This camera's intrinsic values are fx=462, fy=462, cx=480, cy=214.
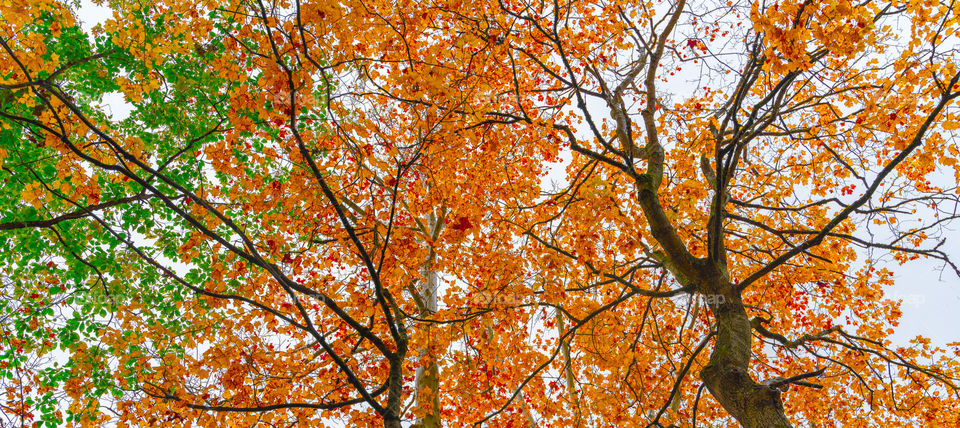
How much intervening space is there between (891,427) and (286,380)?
421 inches

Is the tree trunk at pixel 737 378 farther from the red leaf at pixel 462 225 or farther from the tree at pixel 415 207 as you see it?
the red leaf at pixel 462 225

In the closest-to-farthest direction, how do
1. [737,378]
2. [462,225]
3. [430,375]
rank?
[737,378] → [462,225] → [430,375]

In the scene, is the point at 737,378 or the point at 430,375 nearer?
the point at 737,378

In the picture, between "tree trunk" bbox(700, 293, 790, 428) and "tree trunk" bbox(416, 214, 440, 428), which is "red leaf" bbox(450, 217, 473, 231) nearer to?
"tree trunk" bbox(416, 214, 440, 428)

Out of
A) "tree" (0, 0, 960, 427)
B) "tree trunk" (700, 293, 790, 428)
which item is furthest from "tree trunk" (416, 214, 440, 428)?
"tree trunk" (700, 293, 790, 428)

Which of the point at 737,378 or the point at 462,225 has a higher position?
the point at 462,225

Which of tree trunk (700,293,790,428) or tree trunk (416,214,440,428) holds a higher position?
tree trunk (416,214,440,428)

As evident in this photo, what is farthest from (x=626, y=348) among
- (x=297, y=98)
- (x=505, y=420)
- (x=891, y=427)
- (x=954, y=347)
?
(x=891, y=427)

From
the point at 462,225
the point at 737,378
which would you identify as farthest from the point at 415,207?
the point at 737,378

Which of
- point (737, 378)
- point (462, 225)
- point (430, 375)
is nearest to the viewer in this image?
point (737, 378)

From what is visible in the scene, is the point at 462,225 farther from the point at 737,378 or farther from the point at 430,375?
the point at 430,375

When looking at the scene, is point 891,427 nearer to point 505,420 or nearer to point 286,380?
point 505,420

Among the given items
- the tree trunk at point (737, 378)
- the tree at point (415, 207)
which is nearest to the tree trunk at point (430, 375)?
the tree at point (415, 207)

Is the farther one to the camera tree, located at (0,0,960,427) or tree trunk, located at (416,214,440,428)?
tree trunk, located at (416,214,440,428)
